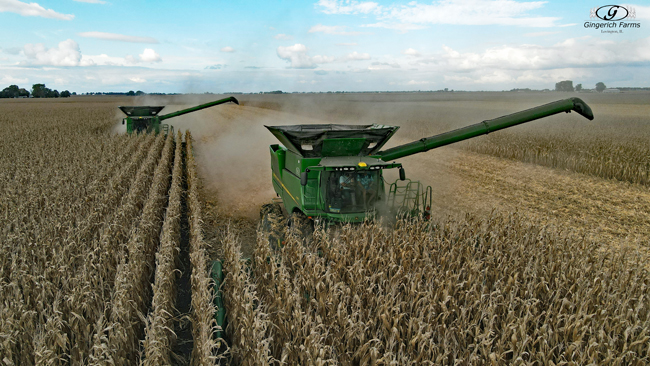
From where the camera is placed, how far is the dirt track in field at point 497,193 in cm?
900

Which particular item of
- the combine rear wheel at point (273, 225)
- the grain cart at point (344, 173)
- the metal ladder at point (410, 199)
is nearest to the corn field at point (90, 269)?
the combine rear wheel at point (273, 225)

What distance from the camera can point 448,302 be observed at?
177 inches

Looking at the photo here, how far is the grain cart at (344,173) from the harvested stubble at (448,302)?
511 mm

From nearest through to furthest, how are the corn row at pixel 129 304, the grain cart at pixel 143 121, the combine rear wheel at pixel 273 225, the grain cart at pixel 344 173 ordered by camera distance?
1. the corn row at pixel 129 304
2. the grain cart at pixel 344 173
3. the combine rear wheel at pixel 273 225
4. the grain cart at pixel 143 121

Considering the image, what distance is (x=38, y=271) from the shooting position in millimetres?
4629

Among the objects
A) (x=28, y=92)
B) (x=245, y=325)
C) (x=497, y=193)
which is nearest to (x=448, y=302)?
(x=245, y=325)

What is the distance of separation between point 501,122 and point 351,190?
349cm

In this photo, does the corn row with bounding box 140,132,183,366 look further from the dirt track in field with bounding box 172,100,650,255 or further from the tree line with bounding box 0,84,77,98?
the tree line with bounding box 0,84,77,98

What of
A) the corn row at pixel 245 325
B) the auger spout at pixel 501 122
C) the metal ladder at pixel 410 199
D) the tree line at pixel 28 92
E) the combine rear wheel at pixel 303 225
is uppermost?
the tree line at pixel 28 92

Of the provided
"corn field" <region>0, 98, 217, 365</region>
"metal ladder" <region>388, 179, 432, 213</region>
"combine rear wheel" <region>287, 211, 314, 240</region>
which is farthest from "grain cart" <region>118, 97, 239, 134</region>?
"combine rear wheel" <region>287, 211, 314, 240</region>

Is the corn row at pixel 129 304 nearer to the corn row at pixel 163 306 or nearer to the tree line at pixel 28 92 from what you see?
the corn row at pixel 163 306

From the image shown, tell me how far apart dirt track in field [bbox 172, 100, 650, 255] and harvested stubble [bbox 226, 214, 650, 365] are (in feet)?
5.31

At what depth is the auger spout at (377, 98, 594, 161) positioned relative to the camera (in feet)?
24.3

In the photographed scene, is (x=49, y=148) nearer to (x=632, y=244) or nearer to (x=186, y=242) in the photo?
(x=186, y=242)
